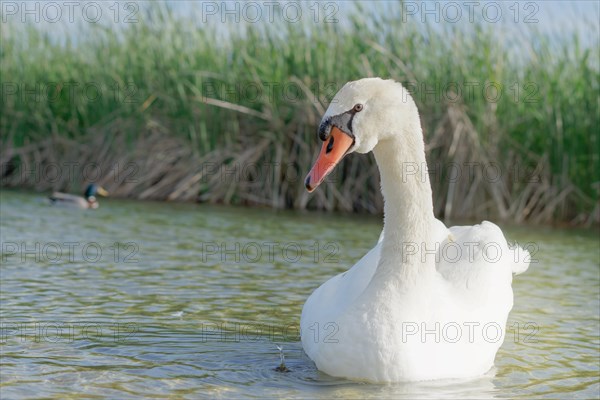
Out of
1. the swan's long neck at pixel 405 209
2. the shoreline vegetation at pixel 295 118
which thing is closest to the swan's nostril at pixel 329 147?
the swan's long neck at pixel 405 209

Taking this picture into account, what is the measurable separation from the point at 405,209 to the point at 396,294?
0.46 meters

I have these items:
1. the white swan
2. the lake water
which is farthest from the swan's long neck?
the lake water

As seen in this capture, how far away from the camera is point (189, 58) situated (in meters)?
15.2

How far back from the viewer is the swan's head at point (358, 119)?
16.1 feet

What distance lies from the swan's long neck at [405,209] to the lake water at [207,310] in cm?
60

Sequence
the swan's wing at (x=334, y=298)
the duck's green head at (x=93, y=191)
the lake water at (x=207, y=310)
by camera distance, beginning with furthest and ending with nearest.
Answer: the duck's green head at (x=93, y=191)
the swan's wing at (x=334, y=298)
the lake water at (x=207, y=310)

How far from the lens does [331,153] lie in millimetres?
4902

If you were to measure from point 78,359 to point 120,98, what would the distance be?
1035 cm

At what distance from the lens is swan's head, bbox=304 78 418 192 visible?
4.91 meters

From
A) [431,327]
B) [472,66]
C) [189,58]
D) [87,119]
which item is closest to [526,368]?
[431,327]

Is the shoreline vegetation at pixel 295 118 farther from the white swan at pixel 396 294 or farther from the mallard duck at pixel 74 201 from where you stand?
the white swan at pixel 396 294

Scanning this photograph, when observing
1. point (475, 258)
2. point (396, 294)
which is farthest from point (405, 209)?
point (475, 258)

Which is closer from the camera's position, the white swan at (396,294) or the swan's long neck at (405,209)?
the white swan at (396,294)

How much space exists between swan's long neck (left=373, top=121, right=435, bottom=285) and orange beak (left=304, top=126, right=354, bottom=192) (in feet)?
1.10
